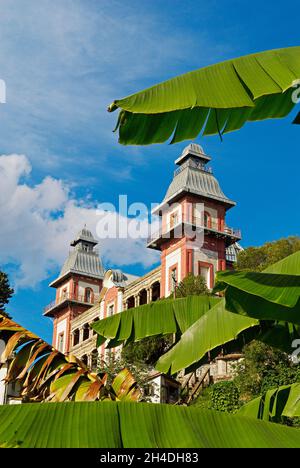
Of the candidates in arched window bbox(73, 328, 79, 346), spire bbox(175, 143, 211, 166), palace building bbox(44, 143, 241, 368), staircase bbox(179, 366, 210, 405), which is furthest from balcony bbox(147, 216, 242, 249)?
arched window bbox(73, 328, 79, 346)

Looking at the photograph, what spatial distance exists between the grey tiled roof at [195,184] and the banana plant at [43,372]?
30662 mm

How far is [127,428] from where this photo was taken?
97.9 inches

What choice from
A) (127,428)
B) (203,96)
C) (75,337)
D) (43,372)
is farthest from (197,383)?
(127,428)

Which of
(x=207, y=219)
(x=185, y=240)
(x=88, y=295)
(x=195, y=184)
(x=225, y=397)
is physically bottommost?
(x=225, y=397)

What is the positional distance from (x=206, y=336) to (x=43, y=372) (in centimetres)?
123

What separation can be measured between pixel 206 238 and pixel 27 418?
1323 inches

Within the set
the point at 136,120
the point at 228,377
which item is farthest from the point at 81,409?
the point at 228,377

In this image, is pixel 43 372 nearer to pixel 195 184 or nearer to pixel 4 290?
pixel 4 290

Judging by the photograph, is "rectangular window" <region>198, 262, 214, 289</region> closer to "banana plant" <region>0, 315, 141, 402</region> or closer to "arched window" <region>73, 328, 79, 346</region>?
"arched window" <region>73, 328, 79, 346</region>

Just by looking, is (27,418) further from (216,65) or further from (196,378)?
(196,378)

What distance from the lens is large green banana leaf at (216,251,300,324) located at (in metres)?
3.52

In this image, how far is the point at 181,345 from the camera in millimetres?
5109

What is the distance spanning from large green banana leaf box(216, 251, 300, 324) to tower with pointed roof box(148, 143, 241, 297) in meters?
30.4

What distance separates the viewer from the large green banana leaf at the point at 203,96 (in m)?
3.63
